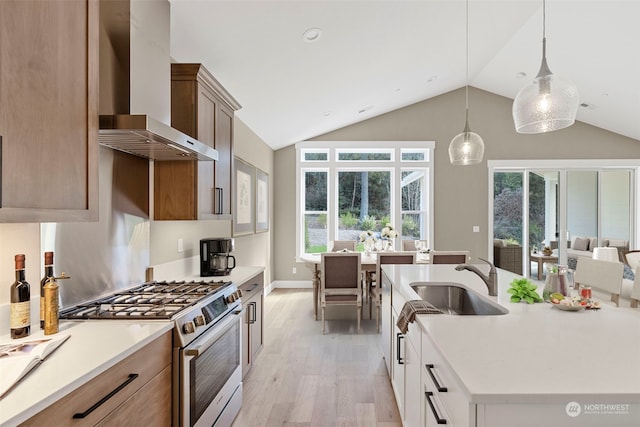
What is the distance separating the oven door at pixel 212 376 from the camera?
1618 mm

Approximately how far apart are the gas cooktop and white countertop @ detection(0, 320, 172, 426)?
0.17 ft

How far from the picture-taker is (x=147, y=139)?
69.7 inches

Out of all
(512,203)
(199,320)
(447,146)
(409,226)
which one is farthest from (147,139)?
(512,203)

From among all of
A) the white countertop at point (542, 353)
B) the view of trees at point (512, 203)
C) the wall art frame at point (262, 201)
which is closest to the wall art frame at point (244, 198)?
the wall art frame at point (262, 201)

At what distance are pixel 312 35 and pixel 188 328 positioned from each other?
255 centimetres

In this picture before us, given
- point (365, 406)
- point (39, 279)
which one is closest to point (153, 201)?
point (39, 279)

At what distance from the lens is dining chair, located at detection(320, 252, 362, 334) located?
4.13m

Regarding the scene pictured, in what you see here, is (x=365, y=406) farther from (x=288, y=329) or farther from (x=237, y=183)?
(x=237, y=183)

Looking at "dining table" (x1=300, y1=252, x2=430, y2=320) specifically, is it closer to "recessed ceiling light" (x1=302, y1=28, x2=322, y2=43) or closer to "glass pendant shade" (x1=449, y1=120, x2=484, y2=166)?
"glass pendant shade" (x1=449, y1=120, x2=484, y2=166)

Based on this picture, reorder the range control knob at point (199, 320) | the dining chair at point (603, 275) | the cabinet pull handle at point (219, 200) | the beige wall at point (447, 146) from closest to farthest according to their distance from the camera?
the range control knob at point (199, 320)
the cabinet pull handle at point (219, 200)
the dining chair at point (603, 275)
the beige wall at point (447, 146)

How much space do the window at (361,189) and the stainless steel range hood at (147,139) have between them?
14.7 ft

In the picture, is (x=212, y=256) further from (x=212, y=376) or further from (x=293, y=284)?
(x=293, y=284)

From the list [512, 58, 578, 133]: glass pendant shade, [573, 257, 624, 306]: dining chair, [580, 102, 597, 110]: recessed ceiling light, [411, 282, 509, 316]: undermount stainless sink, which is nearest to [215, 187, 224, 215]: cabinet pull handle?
[411, 282, 509, 316]: undermount stainless sink

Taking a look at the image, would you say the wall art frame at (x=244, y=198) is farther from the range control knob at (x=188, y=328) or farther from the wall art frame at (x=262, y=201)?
the range control knob at (x=188, y=328)
